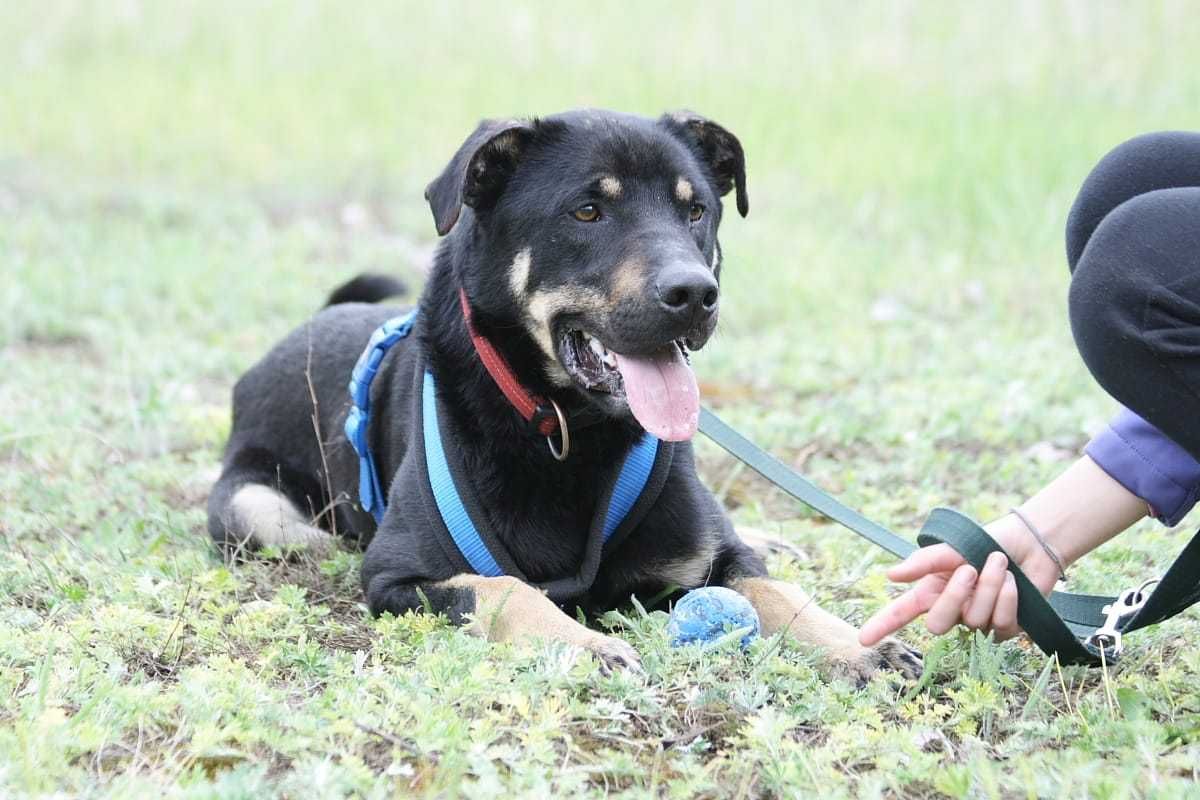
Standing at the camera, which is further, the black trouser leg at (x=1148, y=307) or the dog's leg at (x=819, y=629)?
the dog's leg at (x=819, y=629)

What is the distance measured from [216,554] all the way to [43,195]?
23.6 feet

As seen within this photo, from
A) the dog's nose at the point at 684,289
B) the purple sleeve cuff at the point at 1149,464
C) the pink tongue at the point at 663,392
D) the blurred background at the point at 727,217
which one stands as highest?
the dog's nose at the point at 684,289

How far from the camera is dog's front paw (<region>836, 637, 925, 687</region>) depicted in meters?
3.04

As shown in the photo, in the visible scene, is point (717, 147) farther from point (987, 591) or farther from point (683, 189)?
point (987, 591)

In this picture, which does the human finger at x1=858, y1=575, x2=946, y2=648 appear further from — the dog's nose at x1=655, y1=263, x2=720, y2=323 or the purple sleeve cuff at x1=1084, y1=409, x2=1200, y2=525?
the dog's nose at x1=655, y1=263, x2=720, y2=323

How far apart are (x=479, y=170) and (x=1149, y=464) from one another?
180 cm

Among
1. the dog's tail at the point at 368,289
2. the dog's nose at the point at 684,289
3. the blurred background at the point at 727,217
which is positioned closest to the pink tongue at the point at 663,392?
the dog's nose at the point at 684,289

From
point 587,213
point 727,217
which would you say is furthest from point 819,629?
point 727,217

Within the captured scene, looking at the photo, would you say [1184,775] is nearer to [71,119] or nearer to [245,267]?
[245,267]

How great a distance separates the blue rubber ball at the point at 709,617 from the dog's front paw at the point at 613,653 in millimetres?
178

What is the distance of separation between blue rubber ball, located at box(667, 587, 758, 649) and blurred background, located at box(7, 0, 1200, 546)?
4.79 ft

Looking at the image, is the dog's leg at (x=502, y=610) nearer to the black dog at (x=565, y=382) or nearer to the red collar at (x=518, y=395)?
the black dog at (x=565, y=382)

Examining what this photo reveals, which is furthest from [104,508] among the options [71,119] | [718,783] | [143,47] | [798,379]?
[143,47]

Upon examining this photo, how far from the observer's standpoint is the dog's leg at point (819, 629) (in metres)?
3.08
